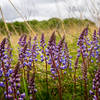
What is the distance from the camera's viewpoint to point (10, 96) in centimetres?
168

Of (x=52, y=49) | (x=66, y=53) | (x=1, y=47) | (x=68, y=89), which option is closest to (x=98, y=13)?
(x=66, y=53)

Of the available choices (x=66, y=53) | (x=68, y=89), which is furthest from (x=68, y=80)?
(x=66, y=53)

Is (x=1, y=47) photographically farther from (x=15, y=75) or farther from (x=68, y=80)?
(x=68, y=80)

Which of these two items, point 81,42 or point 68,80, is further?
point 68,80

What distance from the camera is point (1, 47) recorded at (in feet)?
5.86

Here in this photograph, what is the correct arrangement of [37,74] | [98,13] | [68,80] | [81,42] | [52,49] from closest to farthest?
[52,49]
[81,42]
[68,80]
[37,74]
[98,13]

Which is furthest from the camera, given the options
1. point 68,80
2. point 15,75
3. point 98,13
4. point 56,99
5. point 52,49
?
point 98,13

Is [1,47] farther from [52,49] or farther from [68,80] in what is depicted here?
[68,80]

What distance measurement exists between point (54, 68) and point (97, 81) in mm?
719

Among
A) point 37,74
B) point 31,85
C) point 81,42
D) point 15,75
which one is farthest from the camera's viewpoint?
→ point 37,74

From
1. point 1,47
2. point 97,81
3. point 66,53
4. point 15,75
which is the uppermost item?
point 1,47

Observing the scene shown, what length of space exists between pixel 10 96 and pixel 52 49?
0.69 m

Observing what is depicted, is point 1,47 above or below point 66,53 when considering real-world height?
above

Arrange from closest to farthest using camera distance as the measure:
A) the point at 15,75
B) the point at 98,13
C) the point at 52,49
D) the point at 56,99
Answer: the point at 15,75, the point at 52,49, the point at 56,99, the point at 98,13
